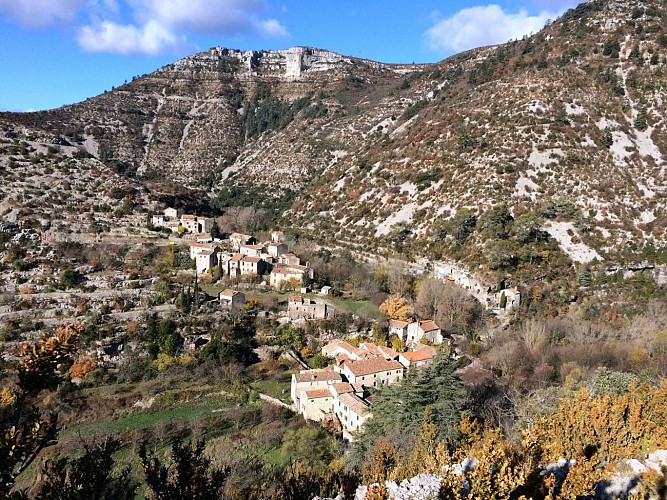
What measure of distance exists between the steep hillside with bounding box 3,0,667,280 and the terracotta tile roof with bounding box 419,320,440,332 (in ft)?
23.8

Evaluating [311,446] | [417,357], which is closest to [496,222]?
[417,357]

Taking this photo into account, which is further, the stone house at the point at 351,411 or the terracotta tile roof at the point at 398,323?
the terracotta tile roof at the point at 398,323

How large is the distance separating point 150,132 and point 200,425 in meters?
70.2

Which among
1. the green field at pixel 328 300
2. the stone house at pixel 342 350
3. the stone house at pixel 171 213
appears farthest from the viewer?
the stone house at pixel 171 213

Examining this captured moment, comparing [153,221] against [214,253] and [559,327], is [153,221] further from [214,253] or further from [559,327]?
[559,327]

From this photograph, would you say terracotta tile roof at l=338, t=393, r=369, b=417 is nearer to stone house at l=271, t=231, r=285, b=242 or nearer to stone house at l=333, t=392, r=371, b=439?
stone house at l=333, t=392, r=371, b=439

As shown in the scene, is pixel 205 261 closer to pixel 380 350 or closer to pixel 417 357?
pixel 380 350

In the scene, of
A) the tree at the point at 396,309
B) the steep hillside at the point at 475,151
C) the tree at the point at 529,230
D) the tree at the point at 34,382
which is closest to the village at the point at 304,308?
the tree at the point at 396,309

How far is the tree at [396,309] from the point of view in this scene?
2905 centimetres

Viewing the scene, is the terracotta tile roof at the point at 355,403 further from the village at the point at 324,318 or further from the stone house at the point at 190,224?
the stone house at the point at 190,224

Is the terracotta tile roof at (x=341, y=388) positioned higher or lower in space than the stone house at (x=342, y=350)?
lower

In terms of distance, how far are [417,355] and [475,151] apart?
82.6 feet

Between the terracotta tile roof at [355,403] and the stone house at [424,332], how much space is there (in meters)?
7.24

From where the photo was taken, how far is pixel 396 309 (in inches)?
1156
